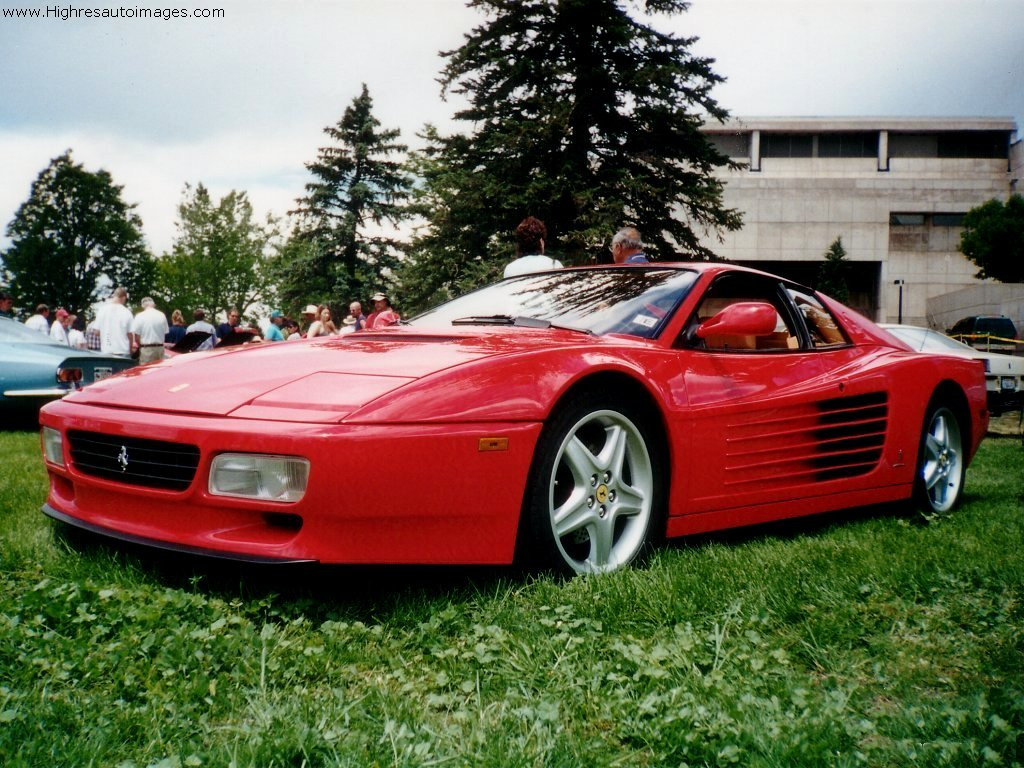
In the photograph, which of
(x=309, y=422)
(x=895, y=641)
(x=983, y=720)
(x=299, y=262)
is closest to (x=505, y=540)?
(x=309, y=422)

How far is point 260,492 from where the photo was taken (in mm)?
2543

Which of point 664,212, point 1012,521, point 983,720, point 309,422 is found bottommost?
point 1012,521

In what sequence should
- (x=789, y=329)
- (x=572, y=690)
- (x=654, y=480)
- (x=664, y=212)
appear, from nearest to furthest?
(x=572, y=690) < (x=654, y=480) < (x=789, y=329) < (x=664, y=212)

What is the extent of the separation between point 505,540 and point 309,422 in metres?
0.68

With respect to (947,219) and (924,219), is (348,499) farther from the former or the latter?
(947,219)

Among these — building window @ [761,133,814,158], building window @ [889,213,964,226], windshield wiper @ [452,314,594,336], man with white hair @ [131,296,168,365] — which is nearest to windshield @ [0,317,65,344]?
man with white hair @ [131,296,168,365]

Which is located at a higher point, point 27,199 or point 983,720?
point 27,199

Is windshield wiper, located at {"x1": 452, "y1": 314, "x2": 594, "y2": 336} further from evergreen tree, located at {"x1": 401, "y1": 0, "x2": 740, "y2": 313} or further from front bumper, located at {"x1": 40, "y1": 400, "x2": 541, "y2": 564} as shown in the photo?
evergreen tree, located at {"x1": 401, "y1": 0, "x2": 740, "y2": 313}

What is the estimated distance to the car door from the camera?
3441mm

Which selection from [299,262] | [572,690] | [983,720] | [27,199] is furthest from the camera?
[27,199]

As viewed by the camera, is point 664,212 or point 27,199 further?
point 27,199

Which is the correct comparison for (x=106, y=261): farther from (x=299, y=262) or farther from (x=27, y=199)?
(x=299, y=262)

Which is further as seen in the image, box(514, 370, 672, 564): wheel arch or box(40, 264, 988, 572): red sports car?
box(514, 370, 672, 564): wheel arch

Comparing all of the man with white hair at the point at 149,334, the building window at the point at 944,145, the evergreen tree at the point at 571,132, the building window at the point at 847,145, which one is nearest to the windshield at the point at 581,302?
the man with white hair at the point at 149,334
